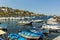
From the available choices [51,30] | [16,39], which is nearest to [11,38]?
[16,39]

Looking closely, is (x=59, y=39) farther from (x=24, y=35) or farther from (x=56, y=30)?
(x=56, y=30)

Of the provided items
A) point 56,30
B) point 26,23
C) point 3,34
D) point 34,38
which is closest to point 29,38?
point 34,38

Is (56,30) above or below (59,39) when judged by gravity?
below

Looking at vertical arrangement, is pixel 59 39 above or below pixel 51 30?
above

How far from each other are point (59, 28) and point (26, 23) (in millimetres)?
49234

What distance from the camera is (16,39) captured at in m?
52.6

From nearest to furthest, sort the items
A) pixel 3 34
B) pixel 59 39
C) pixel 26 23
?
pixel 59 39
pixel 3 34
pixel 26 23

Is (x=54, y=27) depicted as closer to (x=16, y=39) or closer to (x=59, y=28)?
(x=59, y=28)

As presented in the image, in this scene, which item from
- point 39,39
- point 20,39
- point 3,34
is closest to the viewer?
point 20,39

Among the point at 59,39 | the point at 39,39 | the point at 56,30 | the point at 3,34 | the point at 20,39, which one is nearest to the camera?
the point at 59,39

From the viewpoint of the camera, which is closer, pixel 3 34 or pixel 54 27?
pixel 3 34

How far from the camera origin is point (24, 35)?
58.1m

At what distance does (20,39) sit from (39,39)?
6.55 metres

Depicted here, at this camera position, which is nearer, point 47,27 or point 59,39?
point 59,39
